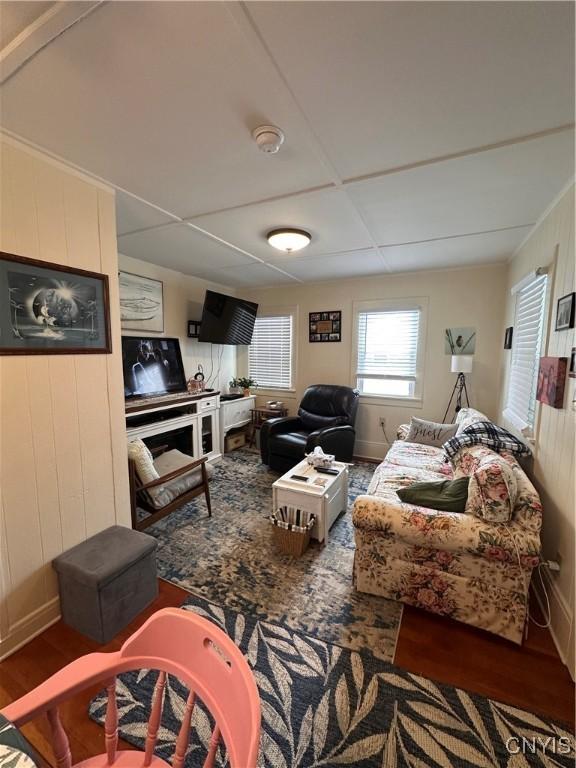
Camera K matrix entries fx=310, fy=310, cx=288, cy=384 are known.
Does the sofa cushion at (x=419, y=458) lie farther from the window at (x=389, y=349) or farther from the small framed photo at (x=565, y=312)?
the small framed photo at (x=565, y=312)

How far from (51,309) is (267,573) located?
6.88ft

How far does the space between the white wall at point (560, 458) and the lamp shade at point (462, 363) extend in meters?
1.37

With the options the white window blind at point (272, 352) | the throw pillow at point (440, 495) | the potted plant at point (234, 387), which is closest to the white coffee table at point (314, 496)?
the throw pillow at point (440, 495)

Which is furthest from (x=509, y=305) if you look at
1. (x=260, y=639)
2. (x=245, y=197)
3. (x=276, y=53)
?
(x=260, y=639)

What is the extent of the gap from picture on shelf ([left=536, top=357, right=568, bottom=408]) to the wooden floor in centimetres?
128

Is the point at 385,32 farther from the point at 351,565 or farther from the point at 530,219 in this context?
the point at 351,565

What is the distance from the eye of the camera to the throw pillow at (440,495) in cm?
181

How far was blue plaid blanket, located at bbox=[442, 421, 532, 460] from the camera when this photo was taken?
2.22 m

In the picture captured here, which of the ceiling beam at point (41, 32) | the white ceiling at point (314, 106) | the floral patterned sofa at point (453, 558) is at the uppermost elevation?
the ceiling beam at point (41, 32)

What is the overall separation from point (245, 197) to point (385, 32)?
3.96 ft

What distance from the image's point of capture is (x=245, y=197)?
203 cm

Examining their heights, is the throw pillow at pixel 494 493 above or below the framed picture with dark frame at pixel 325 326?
below

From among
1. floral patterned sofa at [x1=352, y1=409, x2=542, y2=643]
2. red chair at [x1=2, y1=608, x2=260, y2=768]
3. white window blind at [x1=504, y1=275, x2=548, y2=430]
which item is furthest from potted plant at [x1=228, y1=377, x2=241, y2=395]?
red chair at [x1=2, y1=608, x2=260, y2=768]

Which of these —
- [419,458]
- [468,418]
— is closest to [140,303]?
[419,458]
